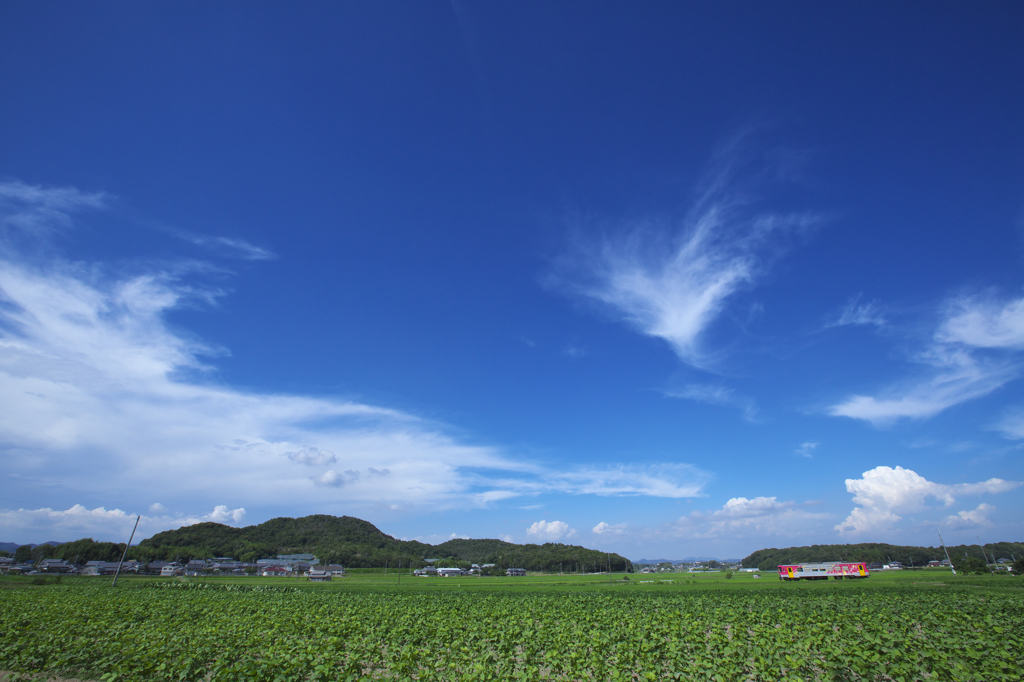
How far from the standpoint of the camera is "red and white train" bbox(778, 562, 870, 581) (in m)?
77.3

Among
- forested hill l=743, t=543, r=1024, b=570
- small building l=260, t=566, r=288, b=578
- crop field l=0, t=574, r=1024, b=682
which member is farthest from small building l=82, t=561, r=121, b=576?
forested hill l=743, t=543, r=1024, b=570

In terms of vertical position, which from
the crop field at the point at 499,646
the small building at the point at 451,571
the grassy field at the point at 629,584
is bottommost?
the small building at the point at 451,571

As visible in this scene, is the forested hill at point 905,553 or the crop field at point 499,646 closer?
the crop field at point 499,646

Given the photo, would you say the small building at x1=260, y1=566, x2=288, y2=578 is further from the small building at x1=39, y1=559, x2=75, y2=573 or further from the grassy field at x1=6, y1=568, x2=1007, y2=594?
the grassy field at x1=6, y1=568, x2=1007, y2=594

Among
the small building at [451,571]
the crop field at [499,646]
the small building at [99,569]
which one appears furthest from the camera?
the small building at [451,571]

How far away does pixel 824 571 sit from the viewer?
→ 79.2 m

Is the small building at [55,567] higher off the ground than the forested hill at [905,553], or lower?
lower

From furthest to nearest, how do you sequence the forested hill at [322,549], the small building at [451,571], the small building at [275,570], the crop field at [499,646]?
the forested hill at [322,549] < the small building at [451,571] < the small building at [275,570] < the crop field at [499,646]

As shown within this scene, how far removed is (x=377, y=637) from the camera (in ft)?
55.5

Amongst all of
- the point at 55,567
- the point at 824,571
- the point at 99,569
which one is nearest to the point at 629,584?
the point at 824,571

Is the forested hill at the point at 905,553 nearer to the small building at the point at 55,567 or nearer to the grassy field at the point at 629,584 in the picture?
the grassy field at the point at 629,584

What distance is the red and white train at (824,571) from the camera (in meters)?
77.3

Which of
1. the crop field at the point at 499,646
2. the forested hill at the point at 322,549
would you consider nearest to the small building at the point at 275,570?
the forested hill at the point at 322,549

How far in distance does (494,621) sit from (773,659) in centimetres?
1277
